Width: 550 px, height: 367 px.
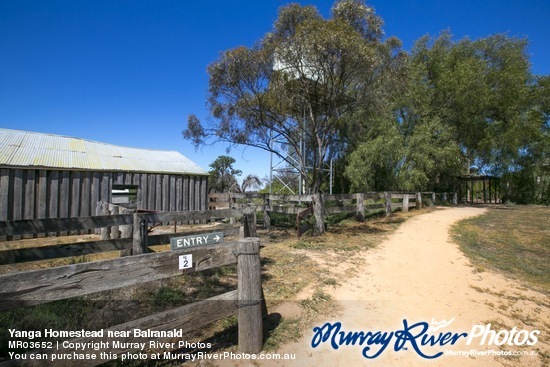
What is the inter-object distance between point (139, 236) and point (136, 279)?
2600 mm

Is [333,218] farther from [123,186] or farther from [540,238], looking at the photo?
[123,186]

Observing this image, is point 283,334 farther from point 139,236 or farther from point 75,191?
point 75,191

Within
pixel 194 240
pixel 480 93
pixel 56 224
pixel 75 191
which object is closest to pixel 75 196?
pixel 75 191

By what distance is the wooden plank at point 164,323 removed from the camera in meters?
2.39

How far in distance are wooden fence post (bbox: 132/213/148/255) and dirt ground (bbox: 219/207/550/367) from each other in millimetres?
2620

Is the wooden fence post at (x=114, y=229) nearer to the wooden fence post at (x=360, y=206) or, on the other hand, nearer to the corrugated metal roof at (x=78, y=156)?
the corrugated metal roof at (x=78, y=156)

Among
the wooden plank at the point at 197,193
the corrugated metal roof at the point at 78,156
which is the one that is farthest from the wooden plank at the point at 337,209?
the corrugated metal roof at the point at 78,156

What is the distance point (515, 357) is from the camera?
3.37m

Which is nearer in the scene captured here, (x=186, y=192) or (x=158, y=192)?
(x=158, y=192)

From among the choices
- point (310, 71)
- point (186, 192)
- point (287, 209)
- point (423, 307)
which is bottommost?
point (423, 307)

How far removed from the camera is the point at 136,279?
2.72 metres

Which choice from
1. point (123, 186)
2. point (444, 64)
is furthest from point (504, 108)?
point (123, 186)

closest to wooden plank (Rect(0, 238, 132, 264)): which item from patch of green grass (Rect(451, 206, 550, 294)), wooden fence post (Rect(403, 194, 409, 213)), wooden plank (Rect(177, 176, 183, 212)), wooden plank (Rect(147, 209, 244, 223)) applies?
wooden plank (Rect(147, 209, 244, 223))

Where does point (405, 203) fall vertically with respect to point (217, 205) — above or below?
above
